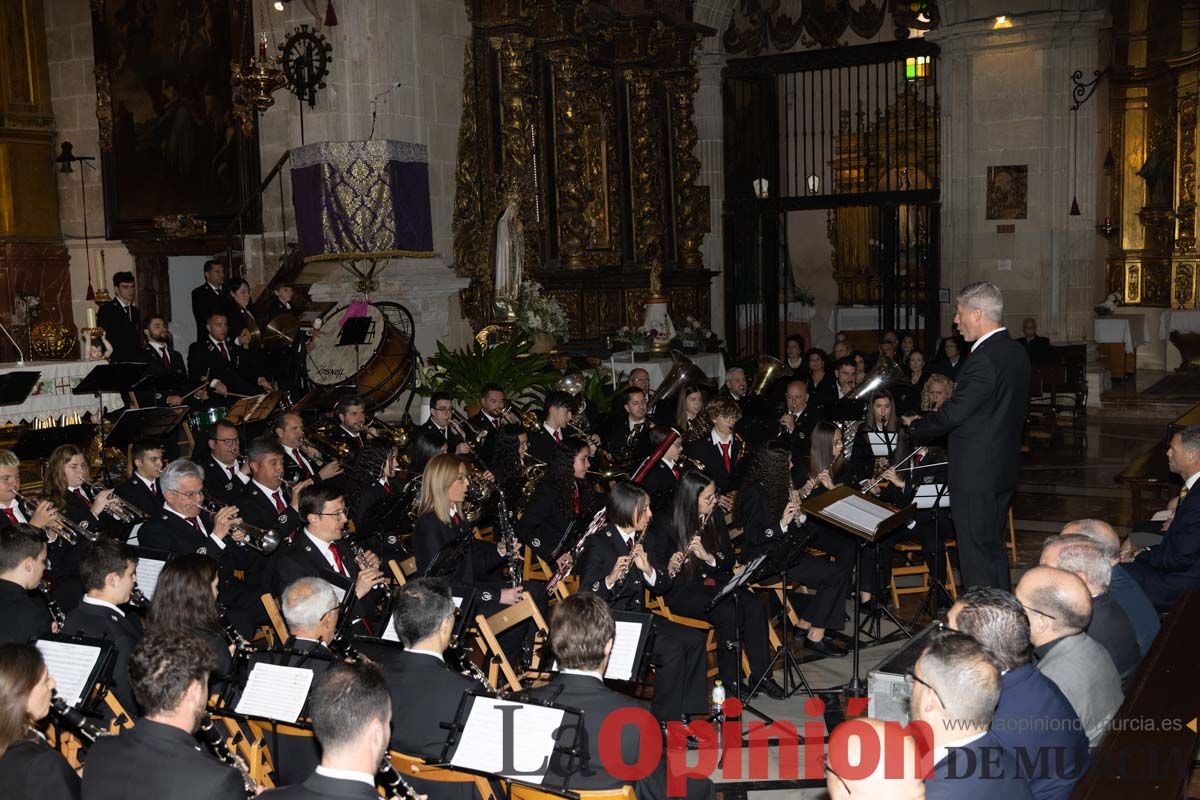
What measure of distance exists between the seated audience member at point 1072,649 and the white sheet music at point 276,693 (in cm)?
265

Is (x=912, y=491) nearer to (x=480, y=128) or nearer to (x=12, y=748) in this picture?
(x=12, y=748)

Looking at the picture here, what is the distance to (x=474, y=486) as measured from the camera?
7.52m

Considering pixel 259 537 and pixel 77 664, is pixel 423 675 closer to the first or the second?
pixel 77 664

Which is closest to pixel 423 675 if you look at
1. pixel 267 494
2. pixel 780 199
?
pixel 267 494

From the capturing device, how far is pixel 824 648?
7.47m

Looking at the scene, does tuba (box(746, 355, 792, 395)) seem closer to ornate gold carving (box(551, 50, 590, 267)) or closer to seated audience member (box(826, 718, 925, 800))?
ornate gold carving (box(551, 50, 590, 267))

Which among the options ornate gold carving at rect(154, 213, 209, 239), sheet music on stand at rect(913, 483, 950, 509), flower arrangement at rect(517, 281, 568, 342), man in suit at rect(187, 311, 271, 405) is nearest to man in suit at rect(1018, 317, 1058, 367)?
flower arrangement at rect(517, 281, 568, 342)

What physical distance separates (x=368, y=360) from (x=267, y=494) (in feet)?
14.1

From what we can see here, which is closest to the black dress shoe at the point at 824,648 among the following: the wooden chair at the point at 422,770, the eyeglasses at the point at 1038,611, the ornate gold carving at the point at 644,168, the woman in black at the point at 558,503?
the woman in black at the point at 558,503

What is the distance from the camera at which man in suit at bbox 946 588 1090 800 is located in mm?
3857

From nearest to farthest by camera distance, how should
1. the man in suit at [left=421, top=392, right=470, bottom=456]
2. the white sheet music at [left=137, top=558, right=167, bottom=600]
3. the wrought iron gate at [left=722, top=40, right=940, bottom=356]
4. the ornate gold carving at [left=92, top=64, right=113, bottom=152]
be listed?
the white sheet music at [left=137, top=558, right=167, bottom=600] < the man in suit at [left=421, top=392, right=470, bottom=456] < the ornate gold carving at [left=92, top=64, right=113, bottom=152] < the wrought iron gate at [left=722, top=40, right=940, bottom=356]

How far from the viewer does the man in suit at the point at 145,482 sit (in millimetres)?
7707

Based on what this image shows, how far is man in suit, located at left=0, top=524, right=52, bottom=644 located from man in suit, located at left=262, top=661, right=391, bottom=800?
231cm

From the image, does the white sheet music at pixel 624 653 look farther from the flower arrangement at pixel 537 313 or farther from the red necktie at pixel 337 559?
the flower arrangement at pixel 537 313
